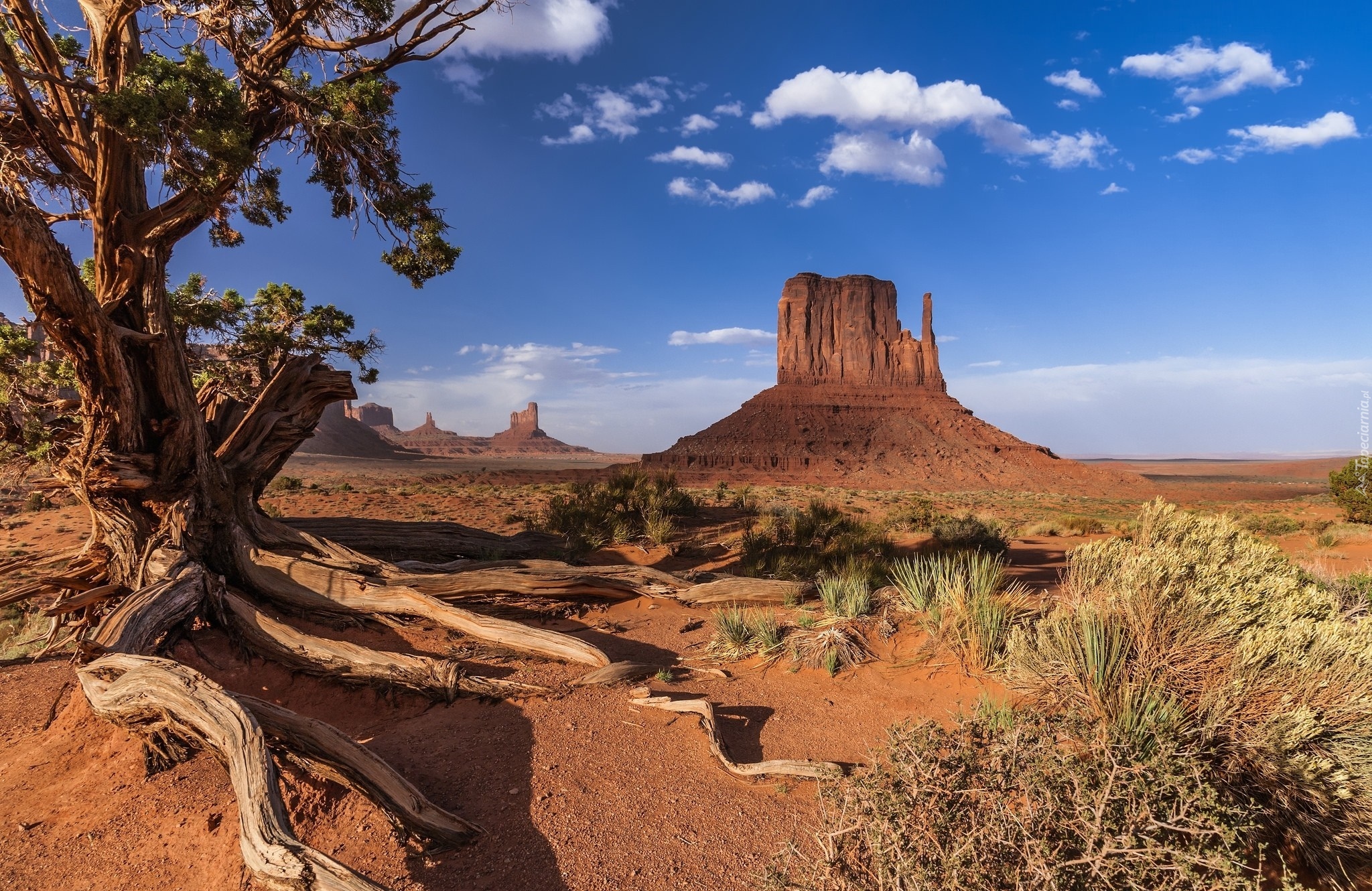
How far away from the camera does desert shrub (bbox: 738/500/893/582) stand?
1005cm

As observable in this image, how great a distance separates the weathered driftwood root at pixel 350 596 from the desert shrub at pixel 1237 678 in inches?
189

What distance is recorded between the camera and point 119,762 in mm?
4512

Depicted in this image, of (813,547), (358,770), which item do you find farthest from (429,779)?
(813,547)

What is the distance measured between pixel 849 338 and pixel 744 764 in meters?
87.2

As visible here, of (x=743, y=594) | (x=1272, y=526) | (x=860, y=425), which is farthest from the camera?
(x=860, y=425)

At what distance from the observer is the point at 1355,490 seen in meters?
19.5

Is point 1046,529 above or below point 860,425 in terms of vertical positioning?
below

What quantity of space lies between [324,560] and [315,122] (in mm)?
4916

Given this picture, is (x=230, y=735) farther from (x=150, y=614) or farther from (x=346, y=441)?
(x=346, y=441)

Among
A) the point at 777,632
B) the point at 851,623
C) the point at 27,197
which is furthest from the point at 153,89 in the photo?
the point at 851,623

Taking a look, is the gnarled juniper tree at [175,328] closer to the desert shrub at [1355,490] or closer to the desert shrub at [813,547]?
the desert shrub at [813,547]

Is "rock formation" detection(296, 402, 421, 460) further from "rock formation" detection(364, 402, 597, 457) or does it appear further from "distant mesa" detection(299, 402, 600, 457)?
"rock formation" detection(364, 402, 597, 457)

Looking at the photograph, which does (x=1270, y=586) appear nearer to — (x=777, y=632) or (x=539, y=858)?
(x=777, y=632)

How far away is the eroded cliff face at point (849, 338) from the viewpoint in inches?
3334
